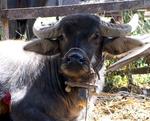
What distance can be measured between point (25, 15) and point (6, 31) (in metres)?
0.40

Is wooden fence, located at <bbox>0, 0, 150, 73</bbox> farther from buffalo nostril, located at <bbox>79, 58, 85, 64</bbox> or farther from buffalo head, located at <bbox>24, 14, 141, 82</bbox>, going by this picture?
buffalo nostril, located at <bbox>79, 58, 85, 64</bbox>

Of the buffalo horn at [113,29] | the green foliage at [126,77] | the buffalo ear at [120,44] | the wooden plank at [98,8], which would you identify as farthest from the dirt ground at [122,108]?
the wooden plank at [98,8]

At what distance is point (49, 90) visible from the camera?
5352 mm

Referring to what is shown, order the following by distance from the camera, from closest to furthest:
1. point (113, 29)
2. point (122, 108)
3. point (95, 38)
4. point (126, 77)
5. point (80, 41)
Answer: point (80, 41), point (95, 38), point (113, 29), point (122, 108), point (126, 77)

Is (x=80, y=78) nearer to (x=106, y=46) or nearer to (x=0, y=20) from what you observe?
(x=106, y=46)

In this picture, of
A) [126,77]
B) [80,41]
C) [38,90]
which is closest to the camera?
[80,41]

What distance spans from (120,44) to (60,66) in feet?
2.21

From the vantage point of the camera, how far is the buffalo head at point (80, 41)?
4684 millimetres

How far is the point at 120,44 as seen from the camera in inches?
203

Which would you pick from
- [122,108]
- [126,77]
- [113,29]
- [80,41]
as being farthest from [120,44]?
[126,77]

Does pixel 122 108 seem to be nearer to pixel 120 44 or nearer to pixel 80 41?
pixel 120 44

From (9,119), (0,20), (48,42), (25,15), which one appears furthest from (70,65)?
(0,20)

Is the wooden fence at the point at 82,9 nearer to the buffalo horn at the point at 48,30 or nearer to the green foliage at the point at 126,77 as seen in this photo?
the green foliage at the point at 126,77

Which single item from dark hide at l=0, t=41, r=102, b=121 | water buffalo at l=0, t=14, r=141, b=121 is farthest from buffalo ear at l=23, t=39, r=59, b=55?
dark hide at l=0, t=41, r=102, b=121
